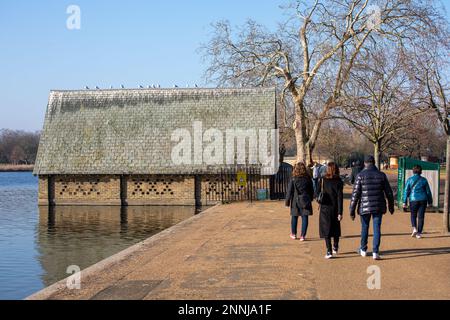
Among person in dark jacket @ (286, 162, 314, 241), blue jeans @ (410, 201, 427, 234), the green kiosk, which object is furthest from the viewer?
the green kiosk

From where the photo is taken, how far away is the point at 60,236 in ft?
62.5

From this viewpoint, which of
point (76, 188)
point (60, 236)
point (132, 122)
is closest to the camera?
point (60, 236)

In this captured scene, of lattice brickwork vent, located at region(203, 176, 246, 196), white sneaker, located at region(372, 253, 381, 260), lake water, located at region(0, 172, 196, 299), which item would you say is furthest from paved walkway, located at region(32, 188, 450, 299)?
lattice brickwork vent, located at region(203, 176, 246, 196)

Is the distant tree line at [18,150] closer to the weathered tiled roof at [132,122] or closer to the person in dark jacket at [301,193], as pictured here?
the weathered tiled roof at [132,122]

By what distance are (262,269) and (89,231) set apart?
451 inches

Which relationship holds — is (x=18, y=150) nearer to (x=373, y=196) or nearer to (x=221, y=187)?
(x=221, y=187)

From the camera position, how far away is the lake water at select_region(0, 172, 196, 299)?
12469 mm

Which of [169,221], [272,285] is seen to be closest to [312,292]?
[272,285]

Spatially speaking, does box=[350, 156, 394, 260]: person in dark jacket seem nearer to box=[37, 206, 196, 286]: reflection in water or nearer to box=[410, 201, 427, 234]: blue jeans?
box=[410, 201, 427, 234]: blue jeans

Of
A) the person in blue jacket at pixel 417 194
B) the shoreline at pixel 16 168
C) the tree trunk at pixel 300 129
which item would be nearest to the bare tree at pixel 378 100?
the tree trunk at pixel 300 129

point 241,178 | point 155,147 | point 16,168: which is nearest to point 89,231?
point 241,178

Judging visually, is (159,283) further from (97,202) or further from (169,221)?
(97,202)

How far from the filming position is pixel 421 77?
24.3 meters
